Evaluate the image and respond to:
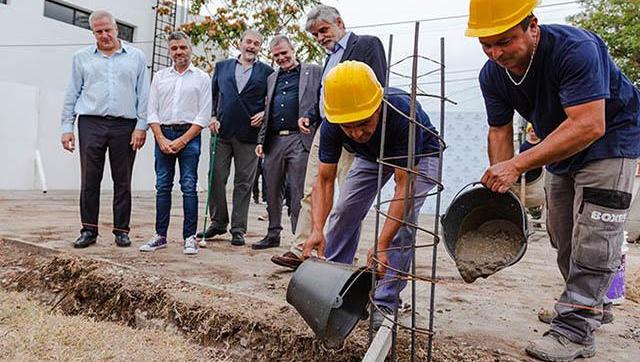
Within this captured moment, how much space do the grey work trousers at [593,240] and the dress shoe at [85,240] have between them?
2978 mm

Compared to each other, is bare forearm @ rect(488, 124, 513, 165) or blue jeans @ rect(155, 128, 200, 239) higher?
bare forearm @ rect(488, 124, 513, 165)

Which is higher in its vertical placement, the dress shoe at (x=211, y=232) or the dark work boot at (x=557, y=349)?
the dark work boot at (x=557, y=349)

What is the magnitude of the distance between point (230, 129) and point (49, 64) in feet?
26.5

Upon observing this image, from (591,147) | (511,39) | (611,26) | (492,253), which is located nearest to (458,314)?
(492,253)

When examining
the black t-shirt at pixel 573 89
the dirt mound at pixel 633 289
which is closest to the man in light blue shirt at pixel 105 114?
the black t-shirt at pixel 573 89

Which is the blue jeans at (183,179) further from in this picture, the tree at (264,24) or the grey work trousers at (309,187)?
the tree at (264,24)

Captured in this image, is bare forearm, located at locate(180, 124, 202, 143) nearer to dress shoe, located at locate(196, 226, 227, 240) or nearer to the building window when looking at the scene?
dress shoe, located at locate(196, 226, 227, 240)

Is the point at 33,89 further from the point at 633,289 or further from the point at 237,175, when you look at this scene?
the point at 633,289

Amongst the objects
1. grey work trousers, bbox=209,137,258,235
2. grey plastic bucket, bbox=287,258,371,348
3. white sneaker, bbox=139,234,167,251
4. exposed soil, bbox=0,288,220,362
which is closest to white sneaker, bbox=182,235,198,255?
white sneaker, bbox=139,234,167,251

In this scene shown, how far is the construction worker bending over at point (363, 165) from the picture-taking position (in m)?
2.04

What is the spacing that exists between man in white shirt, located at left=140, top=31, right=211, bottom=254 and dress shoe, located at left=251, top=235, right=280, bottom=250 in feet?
1.63

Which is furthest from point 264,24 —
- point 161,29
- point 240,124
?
point 240,124

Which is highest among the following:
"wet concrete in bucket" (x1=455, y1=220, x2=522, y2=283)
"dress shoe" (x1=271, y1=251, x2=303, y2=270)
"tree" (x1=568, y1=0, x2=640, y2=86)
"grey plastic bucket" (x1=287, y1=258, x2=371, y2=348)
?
"tree" (x1=568, y1=0, x2=640, y2=86)

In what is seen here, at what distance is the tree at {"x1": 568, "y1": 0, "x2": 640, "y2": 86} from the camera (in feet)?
47.2
